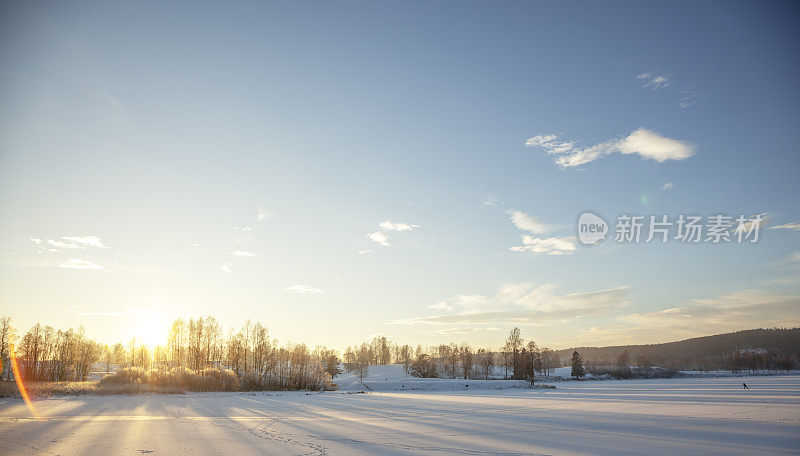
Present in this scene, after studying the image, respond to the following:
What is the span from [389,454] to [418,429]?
584 centimetres

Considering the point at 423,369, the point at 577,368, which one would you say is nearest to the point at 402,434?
the point at 423,369

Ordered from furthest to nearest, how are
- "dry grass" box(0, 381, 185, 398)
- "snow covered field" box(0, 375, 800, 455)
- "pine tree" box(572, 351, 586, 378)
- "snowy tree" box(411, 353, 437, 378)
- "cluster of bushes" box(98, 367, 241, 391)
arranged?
"pine tree" box(572, 351, 586, 378) → "snowy tree" box(411, 353, 437, 378) → "cluster of bushes" box(98, 367, 241, 391) → "dry grass" box(0, 381, 185, 398) → "snow covered field" box(0, 375, 800, 455)

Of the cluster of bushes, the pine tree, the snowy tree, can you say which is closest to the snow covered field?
the cluster of bushes

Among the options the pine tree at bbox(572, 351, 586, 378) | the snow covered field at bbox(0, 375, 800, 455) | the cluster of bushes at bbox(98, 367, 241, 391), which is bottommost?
the pine tree at bbox(572, 351, 586, 378)

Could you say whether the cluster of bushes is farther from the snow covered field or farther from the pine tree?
the pine tree

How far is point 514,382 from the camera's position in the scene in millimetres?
78625

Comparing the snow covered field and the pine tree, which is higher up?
the snow covered field

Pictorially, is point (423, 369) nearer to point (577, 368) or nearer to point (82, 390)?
point (577, 368)

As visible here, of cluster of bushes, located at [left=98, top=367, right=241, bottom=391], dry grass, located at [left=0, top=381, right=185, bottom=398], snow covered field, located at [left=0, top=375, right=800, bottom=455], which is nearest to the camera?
snow covered field, located at [left=0, top=375, right=800, bottom=455]

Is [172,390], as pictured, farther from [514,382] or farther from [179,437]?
[514,382]

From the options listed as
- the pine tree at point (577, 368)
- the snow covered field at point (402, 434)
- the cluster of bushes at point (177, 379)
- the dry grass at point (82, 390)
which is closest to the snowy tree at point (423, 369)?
the pine tree at point (577, 368)

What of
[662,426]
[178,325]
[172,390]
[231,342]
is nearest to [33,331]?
[178,325]

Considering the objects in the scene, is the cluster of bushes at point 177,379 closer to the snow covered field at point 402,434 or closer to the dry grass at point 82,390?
the dry grass at point 82,390

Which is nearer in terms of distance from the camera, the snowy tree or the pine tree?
the snowy tree
